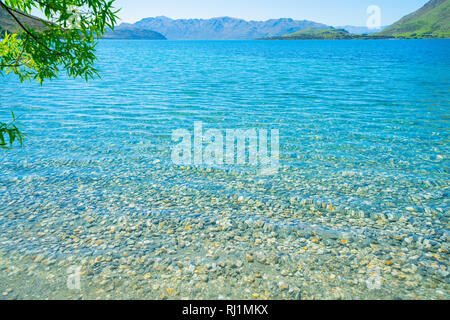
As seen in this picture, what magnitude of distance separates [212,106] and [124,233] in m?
22.3
